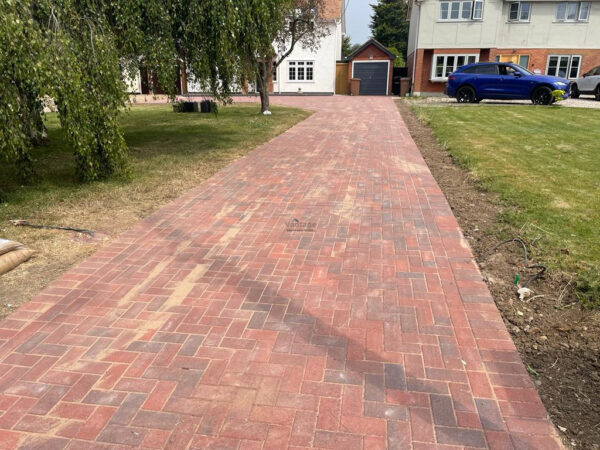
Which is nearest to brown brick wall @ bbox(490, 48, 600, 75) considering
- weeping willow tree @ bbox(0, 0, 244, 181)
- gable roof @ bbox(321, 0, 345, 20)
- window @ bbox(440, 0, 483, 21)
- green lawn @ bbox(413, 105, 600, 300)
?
A: window @ bbox(440, 0, 483, 21)

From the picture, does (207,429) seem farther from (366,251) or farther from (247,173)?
(247,173)

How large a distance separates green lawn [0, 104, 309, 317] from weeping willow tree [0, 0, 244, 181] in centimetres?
45

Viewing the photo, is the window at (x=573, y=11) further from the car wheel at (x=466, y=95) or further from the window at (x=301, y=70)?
the window at (x=301, y=70)

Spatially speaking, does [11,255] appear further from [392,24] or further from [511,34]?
[392,24]

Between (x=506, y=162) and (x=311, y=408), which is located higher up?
(x=506, y=162)

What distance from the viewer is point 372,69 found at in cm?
3142

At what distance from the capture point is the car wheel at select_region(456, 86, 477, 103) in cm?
2130

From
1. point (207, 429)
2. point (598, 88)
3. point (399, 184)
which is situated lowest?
point (207, 429)

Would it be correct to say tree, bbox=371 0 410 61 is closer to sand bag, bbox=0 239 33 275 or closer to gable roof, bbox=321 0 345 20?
gable roof, bbox=321 0 345 20

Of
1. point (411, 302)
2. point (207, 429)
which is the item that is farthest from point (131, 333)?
point (411, 302)

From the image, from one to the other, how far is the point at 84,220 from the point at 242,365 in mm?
4028

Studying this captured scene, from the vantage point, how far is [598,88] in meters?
21.9

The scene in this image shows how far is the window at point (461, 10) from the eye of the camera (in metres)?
26.0

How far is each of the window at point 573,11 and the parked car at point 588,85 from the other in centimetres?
559
